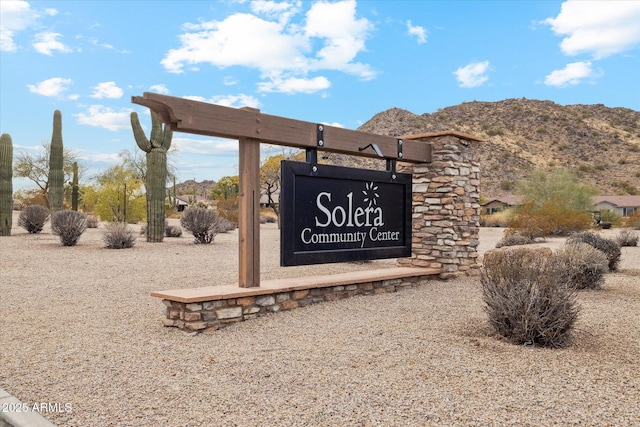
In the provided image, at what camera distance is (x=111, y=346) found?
5.60 metres

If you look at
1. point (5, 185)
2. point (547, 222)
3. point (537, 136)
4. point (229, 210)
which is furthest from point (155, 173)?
point (537, 136)

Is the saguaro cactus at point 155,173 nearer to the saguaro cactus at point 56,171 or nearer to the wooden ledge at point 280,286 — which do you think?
the saguaro cactus at point 56,171

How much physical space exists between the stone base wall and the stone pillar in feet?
8.39

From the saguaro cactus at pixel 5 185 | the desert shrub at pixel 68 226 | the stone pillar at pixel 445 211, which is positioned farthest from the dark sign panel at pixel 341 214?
the saguaro cactus at pixel 5 185

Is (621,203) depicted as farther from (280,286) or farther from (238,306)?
(238,306)

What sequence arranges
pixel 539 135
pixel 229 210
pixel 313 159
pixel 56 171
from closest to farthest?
1. pixel 313 159
2. pixel 56 171
3. pixel 229 210
4. pixel 539 135

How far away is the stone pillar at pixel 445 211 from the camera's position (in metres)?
10.1

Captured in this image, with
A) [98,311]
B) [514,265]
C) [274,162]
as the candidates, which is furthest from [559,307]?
[274,162]

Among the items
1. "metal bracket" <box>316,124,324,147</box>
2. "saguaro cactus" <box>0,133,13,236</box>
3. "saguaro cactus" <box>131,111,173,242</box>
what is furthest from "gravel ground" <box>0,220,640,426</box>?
"saguaro cactus" <box>0,133,13,236</box>

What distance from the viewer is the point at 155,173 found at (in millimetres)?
18312

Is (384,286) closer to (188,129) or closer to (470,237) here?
(470,237)

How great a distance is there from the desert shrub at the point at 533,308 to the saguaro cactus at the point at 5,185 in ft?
63.5

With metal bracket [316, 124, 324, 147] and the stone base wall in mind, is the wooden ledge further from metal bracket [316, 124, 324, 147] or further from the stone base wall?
metal bracket [316, 124, 324, 147]

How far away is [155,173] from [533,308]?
15244 mm
